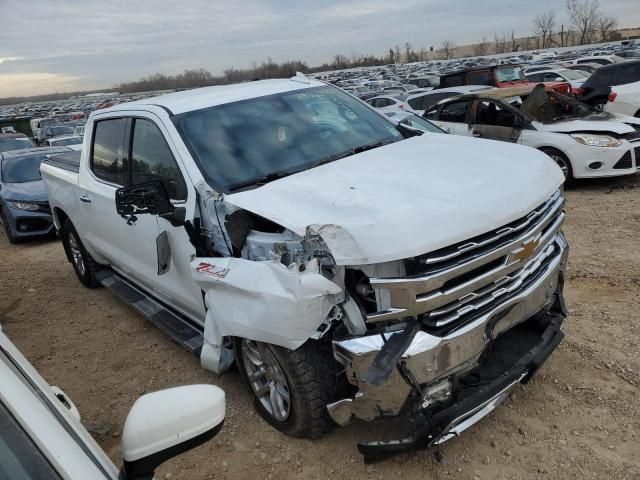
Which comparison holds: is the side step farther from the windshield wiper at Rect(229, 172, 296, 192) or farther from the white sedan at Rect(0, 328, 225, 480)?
the white sedan at Rect(0, 328, 225, 480)

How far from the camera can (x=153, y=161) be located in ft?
12.2

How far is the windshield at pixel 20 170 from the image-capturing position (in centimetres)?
973

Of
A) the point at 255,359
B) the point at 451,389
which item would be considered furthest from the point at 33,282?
the point at 451,389

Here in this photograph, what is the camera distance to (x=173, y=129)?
342 cm

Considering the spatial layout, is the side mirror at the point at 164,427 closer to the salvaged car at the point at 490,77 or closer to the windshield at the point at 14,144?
the windshield at the point at 14,144

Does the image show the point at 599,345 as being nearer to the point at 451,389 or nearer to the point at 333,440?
the point at 451,389

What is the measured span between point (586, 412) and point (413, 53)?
106575 mm

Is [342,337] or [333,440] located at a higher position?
[342,337]

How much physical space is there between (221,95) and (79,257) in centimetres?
331

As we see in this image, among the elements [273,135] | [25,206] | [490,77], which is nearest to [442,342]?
[273,135]

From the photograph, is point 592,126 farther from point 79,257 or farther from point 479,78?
point 479,78

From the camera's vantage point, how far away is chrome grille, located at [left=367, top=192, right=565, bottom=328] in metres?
2.29

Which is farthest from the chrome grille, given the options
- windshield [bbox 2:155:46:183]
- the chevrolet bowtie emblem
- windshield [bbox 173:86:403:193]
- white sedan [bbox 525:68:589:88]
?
white sedan [bbox 525:68:589:88]

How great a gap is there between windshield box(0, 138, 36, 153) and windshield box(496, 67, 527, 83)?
1405cm
